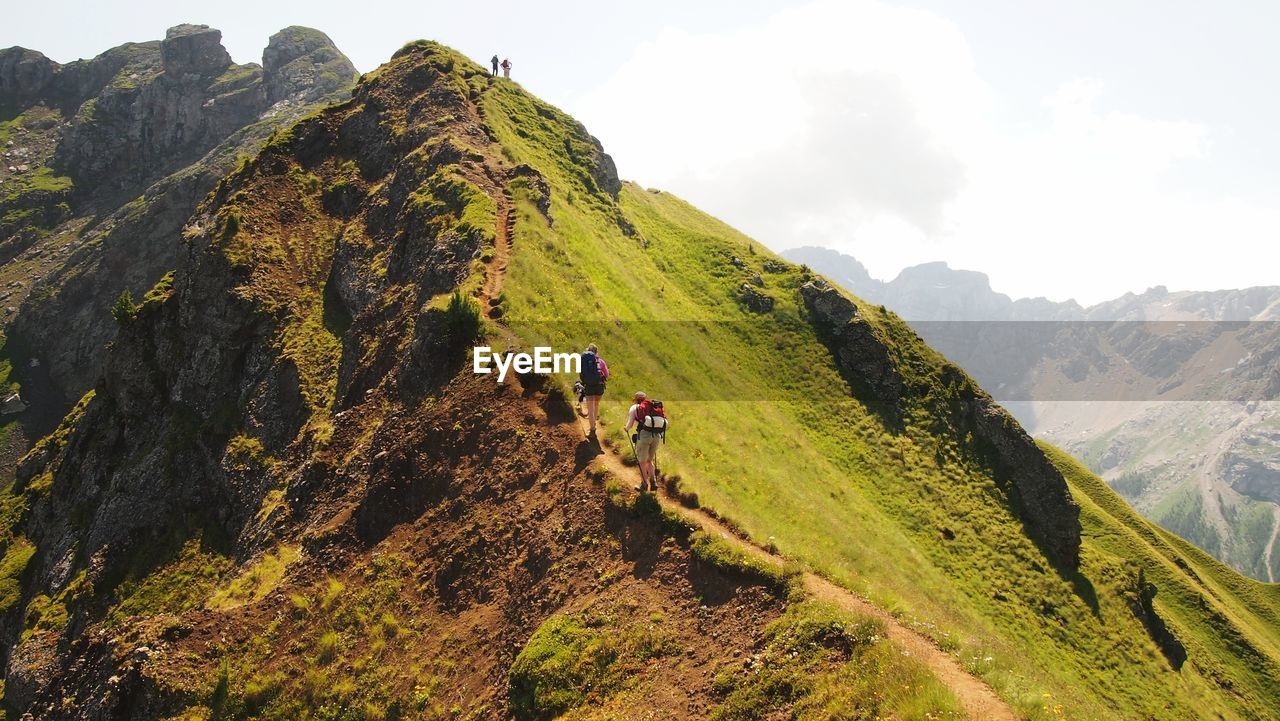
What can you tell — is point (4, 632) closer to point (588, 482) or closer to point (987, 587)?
point (588, 482)

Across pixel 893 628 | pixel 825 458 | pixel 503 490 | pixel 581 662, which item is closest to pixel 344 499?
pixel 503 490

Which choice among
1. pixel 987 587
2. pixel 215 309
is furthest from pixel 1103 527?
pixel 215 309

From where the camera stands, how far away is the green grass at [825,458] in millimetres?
32219

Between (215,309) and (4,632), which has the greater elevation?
(215,309)

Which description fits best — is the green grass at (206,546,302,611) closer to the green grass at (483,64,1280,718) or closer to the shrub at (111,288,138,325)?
the green grass at (483,64,1280,718)

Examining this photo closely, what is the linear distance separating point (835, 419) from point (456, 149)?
38118 millimetres

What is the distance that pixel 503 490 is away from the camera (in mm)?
25641

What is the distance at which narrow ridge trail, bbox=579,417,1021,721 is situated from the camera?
44.5 feet

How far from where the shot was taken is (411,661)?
22609 millimetres

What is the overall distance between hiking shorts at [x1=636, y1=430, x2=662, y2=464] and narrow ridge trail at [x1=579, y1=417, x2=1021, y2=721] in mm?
1490

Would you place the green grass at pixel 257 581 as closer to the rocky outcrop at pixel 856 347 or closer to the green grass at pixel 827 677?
the green grass at pixel 827 677

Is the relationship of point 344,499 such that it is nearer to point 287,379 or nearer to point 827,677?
point 287,379

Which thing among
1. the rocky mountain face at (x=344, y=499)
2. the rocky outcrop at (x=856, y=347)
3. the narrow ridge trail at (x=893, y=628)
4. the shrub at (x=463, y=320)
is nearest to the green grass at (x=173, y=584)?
the rocky mountain face at (x=344, y=499)

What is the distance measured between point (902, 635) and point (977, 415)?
40649 mm
